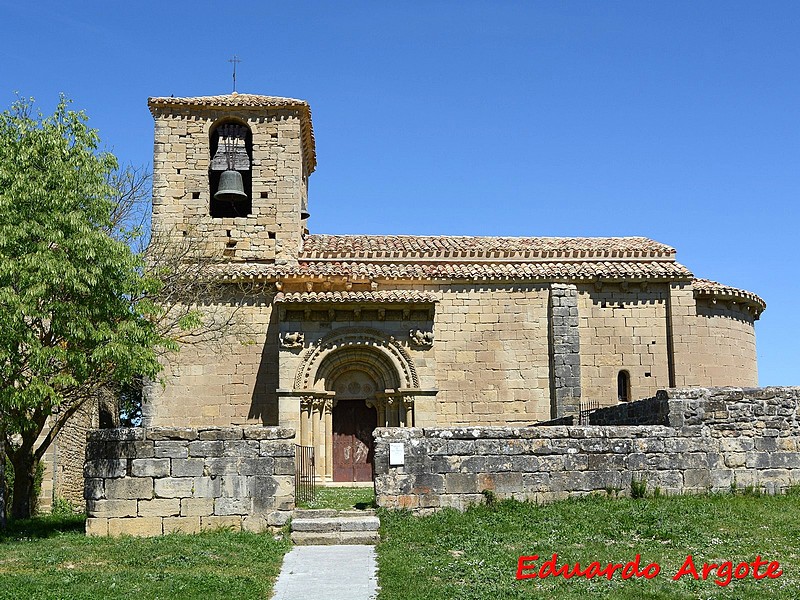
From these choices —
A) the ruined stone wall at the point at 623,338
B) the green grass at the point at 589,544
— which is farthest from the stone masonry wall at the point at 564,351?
the green grass at the point at 589,544

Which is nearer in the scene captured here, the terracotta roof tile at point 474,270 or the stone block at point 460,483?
the stone block at point 460,483

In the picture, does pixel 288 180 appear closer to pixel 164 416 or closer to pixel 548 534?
pixel 164 416

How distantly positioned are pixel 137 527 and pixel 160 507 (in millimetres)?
410

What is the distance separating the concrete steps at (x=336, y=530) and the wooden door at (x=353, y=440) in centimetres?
1062

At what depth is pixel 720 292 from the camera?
25.5 metres

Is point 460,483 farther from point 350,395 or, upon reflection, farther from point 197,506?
point 350,395

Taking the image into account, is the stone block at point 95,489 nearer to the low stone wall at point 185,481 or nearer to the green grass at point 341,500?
the low stone wall at point 185,481

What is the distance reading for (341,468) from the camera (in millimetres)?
23703

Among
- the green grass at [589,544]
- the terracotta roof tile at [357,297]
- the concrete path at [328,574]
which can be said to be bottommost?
the concrete path at [328,574]

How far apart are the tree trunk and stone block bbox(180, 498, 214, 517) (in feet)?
14.1

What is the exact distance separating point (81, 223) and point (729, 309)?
1840 centimetres

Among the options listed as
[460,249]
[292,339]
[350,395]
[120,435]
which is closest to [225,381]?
[292,339]

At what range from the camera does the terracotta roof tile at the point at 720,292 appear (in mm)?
25359

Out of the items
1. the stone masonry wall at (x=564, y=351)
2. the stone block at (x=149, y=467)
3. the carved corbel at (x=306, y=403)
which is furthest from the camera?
the stone masonry wall at (x=564, y=351)
